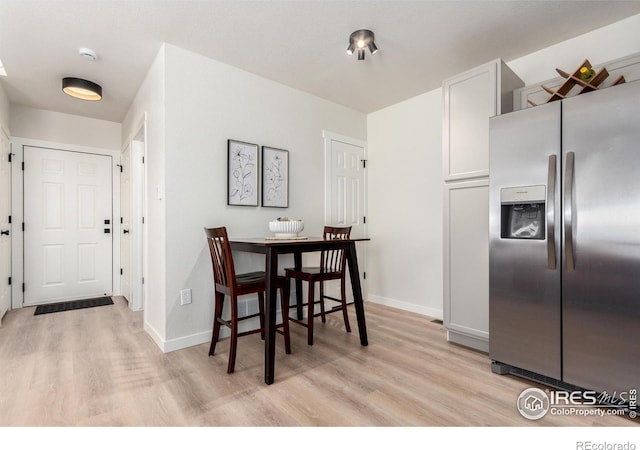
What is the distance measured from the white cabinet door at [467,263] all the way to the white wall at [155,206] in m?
2.35

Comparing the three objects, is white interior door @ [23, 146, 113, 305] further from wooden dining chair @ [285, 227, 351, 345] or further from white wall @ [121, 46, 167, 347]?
wooden dining chair @ [285, 227, 351, 345]

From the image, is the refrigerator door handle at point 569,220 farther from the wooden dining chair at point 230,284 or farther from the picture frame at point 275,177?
the picture frame at point 275,177

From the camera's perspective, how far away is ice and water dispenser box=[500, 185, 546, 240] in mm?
1968

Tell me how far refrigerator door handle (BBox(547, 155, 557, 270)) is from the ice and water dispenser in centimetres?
6

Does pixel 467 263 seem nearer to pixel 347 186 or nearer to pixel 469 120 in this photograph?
pixel 469 120

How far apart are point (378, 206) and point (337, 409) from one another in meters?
2.78

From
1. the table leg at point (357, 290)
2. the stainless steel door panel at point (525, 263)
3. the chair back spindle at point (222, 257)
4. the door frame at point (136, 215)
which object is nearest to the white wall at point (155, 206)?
the chair back spindle at point (222, 257)

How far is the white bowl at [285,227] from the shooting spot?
103 inches

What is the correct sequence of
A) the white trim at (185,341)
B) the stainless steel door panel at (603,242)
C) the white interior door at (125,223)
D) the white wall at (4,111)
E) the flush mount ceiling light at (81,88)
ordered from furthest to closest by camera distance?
1. the white interior door at (125,223)
2. the white wall at (4,111)
3. the flush mount ceiling light at (81,88)
4. the white trim at (185,341)
5. the stainless steel door panel at (603,242)

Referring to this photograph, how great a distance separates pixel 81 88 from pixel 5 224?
1792 mm

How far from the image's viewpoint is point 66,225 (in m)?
4.17

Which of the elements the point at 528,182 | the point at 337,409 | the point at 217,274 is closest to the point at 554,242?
the point at 528,182

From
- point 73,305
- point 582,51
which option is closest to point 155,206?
point 73,305

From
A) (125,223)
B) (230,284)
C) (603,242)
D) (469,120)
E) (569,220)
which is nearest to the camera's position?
(603,242)
